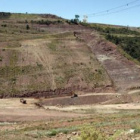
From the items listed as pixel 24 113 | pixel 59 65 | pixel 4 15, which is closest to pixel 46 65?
pixel 59 65

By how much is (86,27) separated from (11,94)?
44104 mm

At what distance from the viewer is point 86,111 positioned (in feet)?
127

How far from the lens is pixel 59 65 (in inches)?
2239

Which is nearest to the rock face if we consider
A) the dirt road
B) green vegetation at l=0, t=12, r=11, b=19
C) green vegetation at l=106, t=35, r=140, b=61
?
green vegetation at l=106, t=35, r=140, b=61

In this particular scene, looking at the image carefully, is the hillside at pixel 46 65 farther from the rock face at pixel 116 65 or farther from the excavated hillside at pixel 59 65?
the rock face at pixel 116 65

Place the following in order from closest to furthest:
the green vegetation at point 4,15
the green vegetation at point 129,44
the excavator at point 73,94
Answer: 1. the excavator at point 73,94
2. the green vegetation at point 129,44
3. the green vegetation at point 4,15

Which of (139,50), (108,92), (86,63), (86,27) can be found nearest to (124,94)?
(108,92)

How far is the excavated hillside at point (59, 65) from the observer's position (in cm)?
5031

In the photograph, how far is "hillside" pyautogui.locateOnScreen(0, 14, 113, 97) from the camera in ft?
164

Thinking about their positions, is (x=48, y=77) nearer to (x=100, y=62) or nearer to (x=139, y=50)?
(x=100, y=62)

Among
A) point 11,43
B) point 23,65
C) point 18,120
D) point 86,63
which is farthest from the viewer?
point 11,43

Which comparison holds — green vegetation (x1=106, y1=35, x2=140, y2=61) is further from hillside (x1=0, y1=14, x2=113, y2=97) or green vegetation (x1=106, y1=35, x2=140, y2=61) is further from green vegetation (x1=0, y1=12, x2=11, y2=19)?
green vegetation (x1=0, y1=12, x2=11, y2=19)

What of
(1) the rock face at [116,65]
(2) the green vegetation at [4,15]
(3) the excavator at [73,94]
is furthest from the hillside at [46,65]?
(2) the green vegetation at [4,15]

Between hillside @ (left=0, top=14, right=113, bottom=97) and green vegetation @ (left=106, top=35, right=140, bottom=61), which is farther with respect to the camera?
green vegetation @ (left=106, top=35, right=140, bottom=61)
